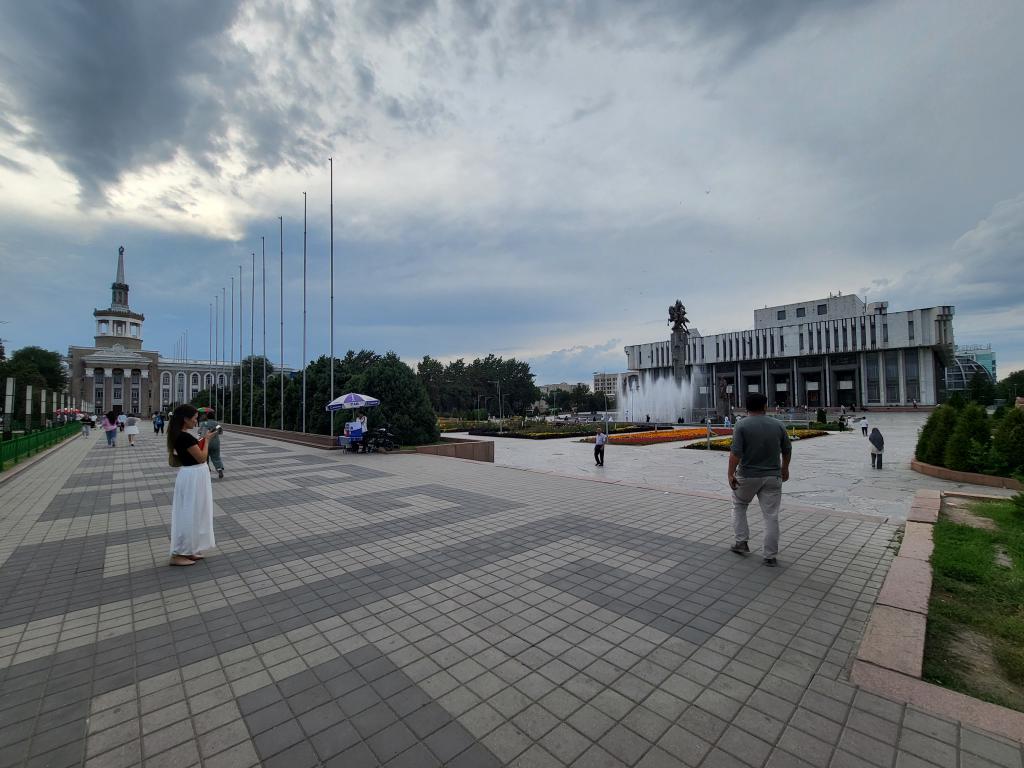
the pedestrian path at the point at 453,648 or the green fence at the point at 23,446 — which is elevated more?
the green fence at the point at 23,446

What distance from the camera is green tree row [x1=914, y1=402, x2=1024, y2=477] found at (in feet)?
34.2

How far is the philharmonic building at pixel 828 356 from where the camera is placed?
2496 inches

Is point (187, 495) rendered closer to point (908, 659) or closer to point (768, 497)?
point (768, 497)

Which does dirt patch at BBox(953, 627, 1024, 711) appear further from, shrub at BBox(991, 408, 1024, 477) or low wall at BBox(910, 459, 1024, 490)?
shrub at BBox(991, 408, 1024, 477)

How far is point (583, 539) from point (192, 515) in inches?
190

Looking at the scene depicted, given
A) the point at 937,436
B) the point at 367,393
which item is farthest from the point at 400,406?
the point at 937,436

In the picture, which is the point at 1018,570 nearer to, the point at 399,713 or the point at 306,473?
the point at 399,713

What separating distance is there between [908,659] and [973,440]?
40.8 feet

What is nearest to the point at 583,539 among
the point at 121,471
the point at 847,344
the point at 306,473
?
the point at 306,473

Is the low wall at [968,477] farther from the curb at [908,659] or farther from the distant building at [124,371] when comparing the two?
the distant building at [124,371]

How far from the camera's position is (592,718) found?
8.82 ft

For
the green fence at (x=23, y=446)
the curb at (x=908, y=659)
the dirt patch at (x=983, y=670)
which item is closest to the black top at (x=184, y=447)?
the curb at (x=908, y=659)

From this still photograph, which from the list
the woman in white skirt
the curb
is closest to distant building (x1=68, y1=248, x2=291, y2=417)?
the woman in white skirt

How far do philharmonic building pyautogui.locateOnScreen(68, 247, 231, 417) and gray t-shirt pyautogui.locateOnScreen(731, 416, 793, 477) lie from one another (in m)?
94.1
